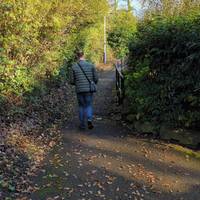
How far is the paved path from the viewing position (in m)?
6.57

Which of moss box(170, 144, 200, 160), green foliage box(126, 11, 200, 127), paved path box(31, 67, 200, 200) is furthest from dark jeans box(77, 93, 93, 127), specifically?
moss box(170, 144, 200, 160)

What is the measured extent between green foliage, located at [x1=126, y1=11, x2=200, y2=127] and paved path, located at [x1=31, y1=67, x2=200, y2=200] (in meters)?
0.73

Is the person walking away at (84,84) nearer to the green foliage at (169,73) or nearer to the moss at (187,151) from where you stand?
the green foliage at (169,73)

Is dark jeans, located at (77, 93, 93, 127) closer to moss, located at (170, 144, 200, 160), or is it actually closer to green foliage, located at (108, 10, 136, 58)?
moss, located at (170, 144, 200, 160)

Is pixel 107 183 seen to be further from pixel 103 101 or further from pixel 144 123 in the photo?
pixel 103 101

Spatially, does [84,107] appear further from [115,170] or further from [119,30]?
[119,30]

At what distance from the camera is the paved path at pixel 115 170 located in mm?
6574

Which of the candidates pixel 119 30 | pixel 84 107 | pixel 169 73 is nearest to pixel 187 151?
pixel 169 73

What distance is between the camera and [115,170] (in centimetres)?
760

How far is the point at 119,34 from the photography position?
39.1 m

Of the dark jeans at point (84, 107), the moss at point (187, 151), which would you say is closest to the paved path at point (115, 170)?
the moss at point (187, 151)

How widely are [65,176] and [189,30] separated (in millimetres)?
3982

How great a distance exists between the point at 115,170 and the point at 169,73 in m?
2.68

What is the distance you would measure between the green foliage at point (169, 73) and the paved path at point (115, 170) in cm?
73
